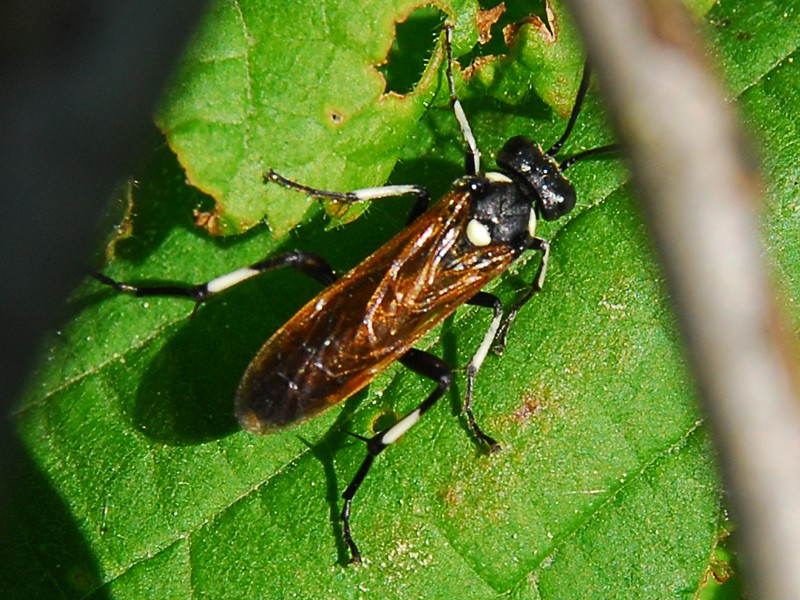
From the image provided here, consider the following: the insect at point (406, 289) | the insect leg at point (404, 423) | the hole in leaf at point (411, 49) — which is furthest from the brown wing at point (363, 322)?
the hole in leaf at point (411, 49)

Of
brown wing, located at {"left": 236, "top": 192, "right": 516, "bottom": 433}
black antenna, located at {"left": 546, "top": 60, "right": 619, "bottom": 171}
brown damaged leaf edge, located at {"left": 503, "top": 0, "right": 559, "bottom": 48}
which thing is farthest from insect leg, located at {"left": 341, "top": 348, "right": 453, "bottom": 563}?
brown damaged leaf edge, located at {"left": 503, "top": 0, "right": 559, "bottom": 48}

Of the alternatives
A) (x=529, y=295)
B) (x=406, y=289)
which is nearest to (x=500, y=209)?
(x=529, y=295)

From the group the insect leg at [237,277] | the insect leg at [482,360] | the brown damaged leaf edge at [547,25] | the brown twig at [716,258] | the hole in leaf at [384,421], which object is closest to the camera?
the brown twig at [716,258]

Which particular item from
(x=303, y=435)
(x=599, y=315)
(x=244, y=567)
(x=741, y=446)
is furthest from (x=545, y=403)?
(x=741, y=446)

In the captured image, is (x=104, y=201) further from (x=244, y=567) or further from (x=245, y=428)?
(x=244, y=567)

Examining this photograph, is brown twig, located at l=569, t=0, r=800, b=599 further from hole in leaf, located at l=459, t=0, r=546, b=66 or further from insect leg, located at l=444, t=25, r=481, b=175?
hole in leaf, located at l=459, t=0, r=546, b=66

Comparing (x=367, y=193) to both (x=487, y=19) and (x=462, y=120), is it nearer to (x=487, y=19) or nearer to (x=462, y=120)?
(x=462, y=120)

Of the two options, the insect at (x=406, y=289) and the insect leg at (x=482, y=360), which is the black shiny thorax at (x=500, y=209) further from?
the insect leg at (x=482, y=360)
